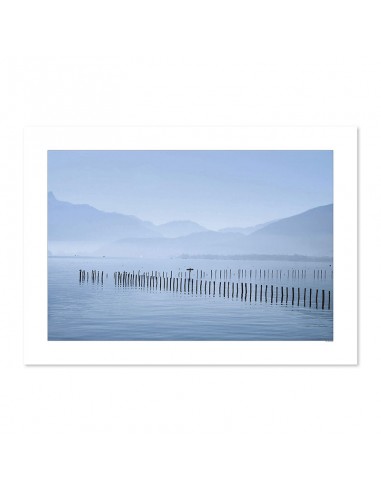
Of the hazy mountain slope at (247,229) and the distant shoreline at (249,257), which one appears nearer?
the distant shoreline at (249,257)

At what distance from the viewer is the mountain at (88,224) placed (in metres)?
6.45

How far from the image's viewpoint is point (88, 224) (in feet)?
21.5

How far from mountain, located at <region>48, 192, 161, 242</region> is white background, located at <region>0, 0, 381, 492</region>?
0.31 meters

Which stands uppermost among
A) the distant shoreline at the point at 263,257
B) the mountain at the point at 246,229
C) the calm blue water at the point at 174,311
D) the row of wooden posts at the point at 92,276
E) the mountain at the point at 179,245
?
the mountain at the point at 246,229

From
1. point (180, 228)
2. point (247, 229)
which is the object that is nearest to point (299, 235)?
point (247, 229)

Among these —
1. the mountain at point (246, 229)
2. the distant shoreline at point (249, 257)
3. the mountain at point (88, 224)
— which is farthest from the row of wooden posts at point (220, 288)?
the mountain at point (246, 229)

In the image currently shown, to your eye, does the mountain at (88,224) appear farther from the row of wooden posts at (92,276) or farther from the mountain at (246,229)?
the mountain at (246,229)

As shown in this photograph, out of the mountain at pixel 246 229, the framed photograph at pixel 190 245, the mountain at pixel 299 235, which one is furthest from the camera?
the mountain at pixel 246 229

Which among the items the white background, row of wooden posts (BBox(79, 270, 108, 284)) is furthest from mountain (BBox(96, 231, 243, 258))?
the white background
